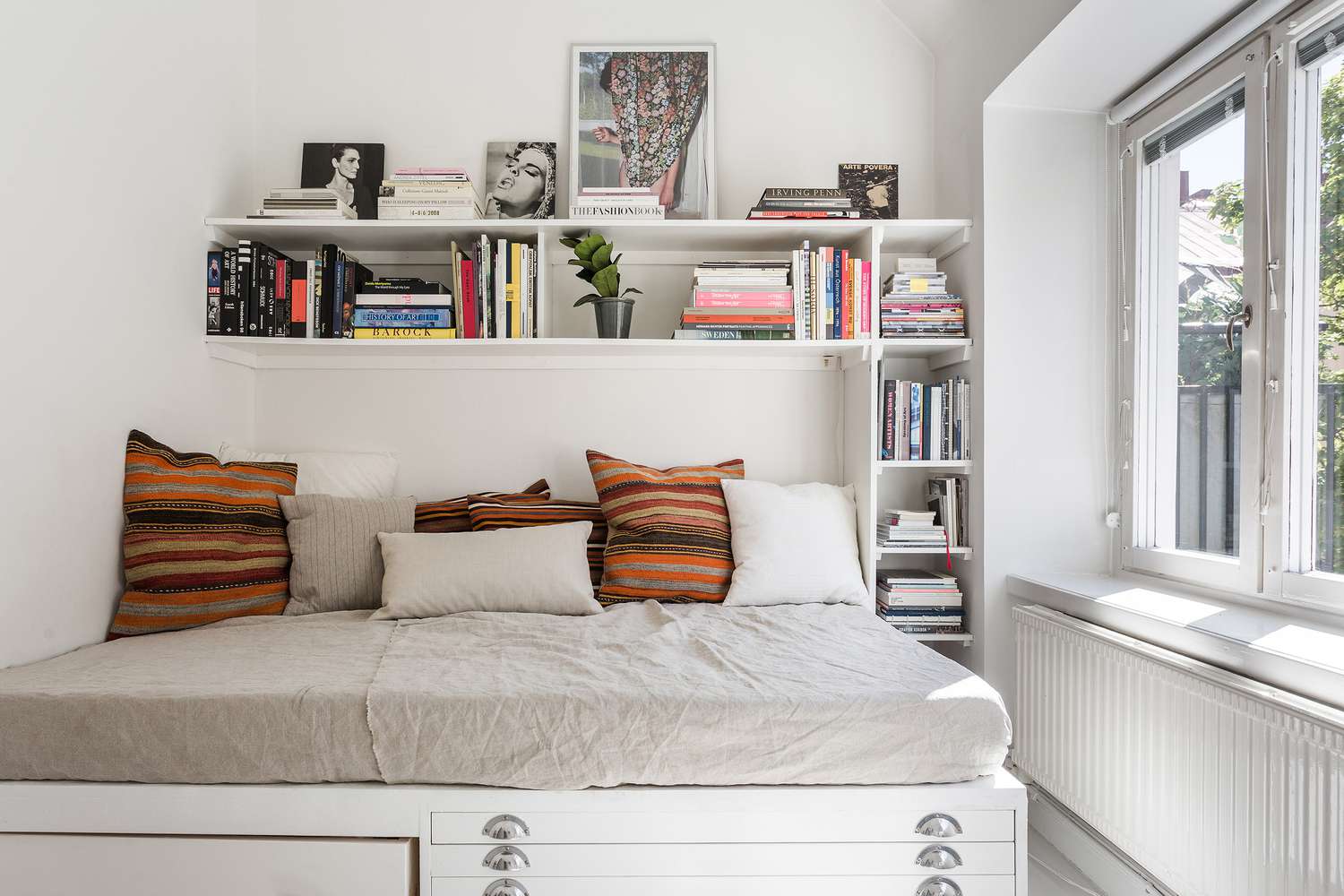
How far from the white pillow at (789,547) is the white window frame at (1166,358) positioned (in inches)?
30.3

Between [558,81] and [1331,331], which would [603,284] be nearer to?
[558,81]

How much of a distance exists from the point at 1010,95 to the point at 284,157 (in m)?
2.29

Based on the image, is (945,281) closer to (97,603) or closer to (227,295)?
(227,295)

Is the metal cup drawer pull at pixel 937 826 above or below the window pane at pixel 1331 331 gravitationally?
below

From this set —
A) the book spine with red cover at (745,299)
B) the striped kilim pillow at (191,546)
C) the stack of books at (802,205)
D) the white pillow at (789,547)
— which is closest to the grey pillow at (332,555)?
the striped kilim pillow at (191,546)

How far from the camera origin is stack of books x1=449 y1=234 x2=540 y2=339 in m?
2.43

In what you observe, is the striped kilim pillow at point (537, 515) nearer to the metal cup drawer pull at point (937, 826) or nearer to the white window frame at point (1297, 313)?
the metal cup drawer pull at point (937, 826)

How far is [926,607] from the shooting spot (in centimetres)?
248

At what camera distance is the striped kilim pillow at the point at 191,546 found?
A: 2027 millimetres

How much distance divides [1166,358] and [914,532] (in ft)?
2.73

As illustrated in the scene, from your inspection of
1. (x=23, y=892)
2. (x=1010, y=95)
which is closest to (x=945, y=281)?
(x=1010, y=95)

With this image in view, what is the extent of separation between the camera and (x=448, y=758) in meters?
1.48

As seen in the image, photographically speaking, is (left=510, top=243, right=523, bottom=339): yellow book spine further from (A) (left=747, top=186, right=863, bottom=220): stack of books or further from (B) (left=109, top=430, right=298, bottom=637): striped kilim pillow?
(B) (left=109, top=430, right=298, bottom=637): striped kilim pillow

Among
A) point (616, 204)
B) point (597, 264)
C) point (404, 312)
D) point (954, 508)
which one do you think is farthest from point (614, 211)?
point (954, 508)
